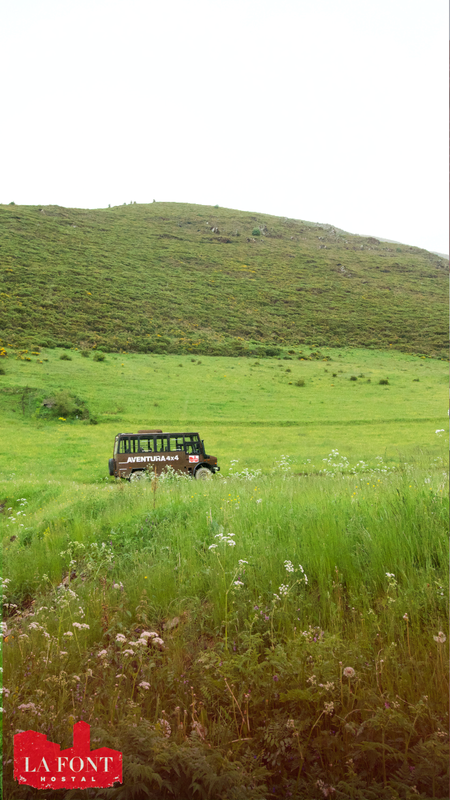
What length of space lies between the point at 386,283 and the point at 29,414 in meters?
96.3

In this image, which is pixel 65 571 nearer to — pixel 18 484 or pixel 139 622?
pixel 139 622

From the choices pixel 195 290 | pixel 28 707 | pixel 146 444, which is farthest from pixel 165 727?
pixel 195 290

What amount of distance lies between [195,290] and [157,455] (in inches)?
2091

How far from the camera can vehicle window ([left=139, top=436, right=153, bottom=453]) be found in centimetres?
1390

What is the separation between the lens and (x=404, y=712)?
1.70 meters

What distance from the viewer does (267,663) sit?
75.7 inches

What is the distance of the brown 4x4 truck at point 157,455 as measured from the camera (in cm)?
1354

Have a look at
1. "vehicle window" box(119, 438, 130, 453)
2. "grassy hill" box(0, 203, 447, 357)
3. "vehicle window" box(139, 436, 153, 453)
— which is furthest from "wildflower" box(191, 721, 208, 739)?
"grassy hill" box(0, 203, 447, 357)

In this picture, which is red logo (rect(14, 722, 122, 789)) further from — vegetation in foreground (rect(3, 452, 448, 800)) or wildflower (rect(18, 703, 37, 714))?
wildflower (rect(18, 703, 37, 714))

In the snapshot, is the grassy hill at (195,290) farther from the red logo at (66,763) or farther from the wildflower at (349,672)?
the wildflower at (349,672)

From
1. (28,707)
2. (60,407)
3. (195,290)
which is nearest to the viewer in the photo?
(28,707)

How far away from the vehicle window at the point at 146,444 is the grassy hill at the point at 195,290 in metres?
19.7

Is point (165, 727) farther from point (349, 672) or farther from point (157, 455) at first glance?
point (157, 455)

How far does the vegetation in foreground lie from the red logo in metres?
0.05
